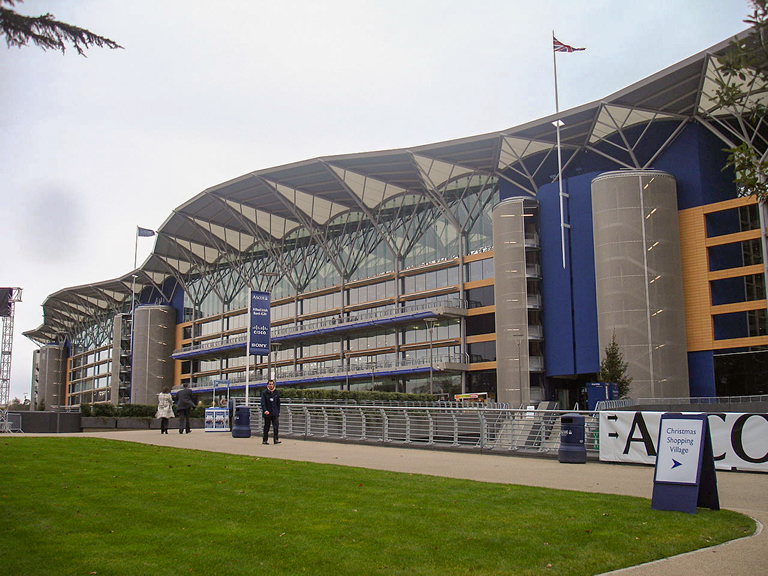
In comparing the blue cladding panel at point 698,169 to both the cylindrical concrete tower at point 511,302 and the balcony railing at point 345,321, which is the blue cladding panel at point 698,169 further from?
the balcony railing at point 345,321

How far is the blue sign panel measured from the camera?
116ft

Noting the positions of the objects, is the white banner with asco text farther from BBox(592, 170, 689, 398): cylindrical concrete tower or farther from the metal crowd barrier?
BBox(592, 170, 689, 398): cylindrical concrete tower

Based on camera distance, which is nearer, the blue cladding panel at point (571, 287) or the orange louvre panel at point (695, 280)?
the orange louvre panel at point (695, 280)

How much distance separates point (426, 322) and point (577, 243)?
19.5 m

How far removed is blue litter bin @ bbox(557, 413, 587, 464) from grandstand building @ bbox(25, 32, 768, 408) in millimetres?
31116

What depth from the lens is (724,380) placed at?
56.2m

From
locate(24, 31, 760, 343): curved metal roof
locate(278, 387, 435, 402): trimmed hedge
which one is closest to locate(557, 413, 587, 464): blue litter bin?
locate(278, 387, 435, 402): trimmed hedge

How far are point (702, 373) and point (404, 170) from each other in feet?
105

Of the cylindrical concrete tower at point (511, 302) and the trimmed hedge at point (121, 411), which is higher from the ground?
the cylindrical concrete tower at point (511, 302)

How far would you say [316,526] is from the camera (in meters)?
9.33

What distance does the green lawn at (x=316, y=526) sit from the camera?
7.62 metres

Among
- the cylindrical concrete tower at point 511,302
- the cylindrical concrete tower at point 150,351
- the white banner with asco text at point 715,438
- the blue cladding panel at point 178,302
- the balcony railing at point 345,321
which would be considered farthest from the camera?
the blue cladding panel at point 178,302

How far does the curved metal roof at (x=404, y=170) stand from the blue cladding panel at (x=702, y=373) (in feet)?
54.6

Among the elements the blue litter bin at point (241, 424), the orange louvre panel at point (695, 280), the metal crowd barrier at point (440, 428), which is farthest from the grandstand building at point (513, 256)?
the blue litter bin at point (241, 424)
